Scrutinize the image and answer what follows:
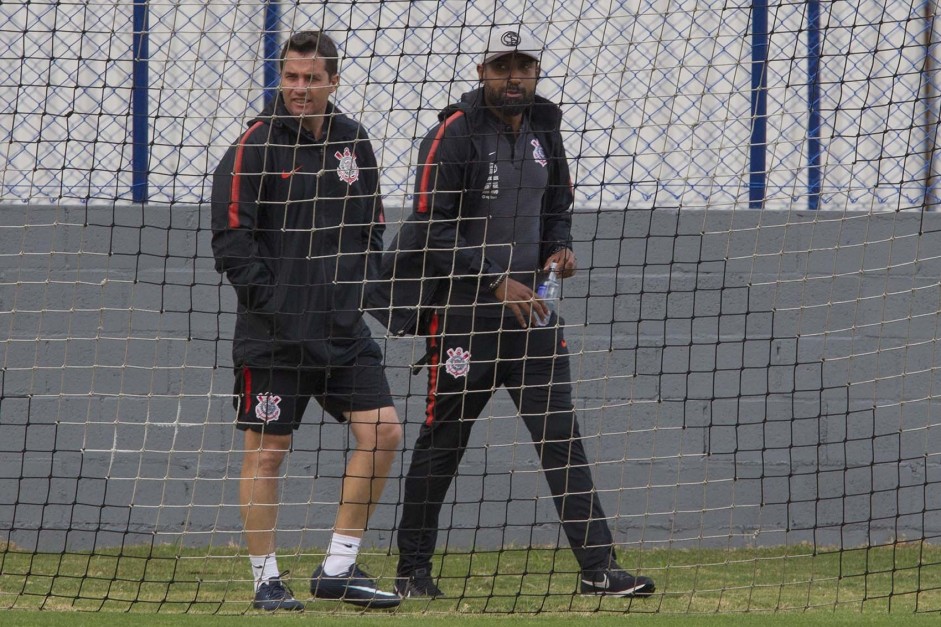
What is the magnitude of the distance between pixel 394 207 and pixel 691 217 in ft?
3.94

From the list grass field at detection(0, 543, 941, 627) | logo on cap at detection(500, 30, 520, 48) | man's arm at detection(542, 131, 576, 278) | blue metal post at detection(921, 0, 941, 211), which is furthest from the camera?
blue metal post at detection(921, 0, 941, 211)

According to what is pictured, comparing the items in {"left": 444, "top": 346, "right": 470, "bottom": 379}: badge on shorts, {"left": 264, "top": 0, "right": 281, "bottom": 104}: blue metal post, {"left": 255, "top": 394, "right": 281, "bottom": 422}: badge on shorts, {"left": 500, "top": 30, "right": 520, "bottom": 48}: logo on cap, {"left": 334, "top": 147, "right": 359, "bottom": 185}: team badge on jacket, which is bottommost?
{"left": 255, "top": 394, "right": 281, "bottom": 422}: badge on shorts

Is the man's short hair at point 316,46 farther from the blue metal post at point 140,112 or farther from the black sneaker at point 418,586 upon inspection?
the black sneaker at point 418,586

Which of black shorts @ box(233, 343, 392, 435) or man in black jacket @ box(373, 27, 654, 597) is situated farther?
man in black jacket @ box(373, 27, 654, 597)

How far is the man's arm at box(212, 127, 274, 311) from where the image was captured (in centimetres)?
381

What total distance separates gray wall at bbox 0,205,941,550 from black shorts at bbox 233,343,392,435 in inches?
46.4

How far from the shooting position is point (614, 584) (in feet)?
13.1

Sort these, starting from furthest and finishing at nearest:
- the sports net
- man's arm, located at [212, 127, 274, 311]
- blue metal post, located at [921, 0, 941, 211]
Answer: the sports net → blue metal post, located at [921, 0, 941, 211] → man's arm, located at [212, 127, 274, 311]

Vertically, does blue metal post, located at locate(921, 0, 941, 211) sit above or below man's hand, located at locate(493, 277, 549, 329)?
above

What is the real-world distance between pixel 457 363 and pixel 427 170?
0.61 m

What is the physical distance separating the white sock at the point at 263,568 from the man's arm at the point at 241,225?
2.47ft

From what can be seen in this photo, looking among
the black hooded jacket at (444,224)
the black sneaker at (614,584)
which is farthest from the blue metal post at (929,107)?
the black sneaker at (614,584)

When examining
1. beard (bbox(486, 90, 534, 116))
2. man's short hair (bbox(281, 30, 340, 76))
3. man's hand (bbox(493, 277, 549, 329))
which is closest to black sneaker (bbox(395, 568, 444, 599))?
man's hand (bbox(493, 277, 549, 329))

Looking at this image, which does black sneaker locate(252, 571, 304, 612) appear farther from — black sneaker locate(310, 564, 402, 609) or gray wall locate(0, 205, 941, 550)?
gray wall locate(0, 205, 941, 550)
